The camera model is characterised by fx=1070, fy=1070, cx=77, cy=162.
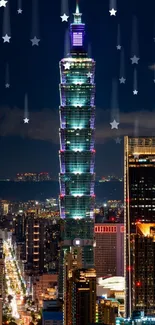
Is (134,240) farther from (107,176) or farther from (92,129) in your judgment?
(92,129)

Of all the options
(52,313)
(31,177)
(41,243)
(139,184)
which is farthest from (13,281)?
(52,313)

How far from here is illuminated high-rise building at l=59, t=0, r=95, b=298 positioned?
15711 mm

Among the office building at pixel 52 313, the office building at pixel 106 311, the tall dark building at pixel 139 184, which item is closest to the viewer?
the office building at pixel 106 311

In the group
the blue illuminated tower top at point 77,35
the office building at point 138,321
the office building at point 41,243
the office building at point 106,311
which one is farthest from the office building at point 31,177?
the office building at point 138,321

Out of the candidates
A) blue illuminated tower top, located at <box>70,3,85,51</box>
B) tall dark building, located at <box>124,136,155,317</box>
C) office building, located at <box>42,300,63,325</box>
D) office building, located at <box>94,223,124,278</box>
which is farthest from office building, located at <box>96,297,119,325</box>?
blue illuminated tower top, located at <box>70,3,85,51</box>

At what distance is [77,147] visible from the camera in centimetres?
1588

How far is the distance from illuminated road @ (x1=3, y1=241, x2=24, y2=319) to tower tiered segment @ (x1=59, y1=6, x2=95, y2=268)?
96 cm

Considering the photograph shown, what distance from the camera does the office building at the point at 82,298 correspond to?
10.8 meters

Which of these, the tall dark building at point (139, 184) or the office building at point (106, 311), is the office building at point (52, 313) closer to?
the office building at point (106, 311)

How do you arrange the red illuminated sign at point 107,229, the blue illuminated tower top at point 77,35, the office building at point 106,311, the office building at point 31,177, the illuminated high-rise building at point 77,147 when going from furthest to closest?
the red illuminated sign at point 107,229
the illuminated high-rise building at point 77,147
the blue illuminated tower top at point 77,35
the office building at point 31,177
the office building at point 106,311

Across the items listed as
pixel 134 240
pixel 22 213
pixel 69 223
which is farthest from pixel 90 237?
pixel 134 240

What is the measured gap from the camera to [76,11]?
11266 mm

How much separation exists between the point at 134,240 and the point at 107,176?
265cm

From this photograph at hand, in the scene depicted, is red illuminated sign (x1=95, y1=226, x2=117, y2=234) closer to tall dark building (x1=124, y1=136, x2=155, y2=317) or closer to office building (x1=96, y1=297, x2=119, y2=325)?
tall dark building (x1=124, y1=136, x2=155, y2=317)
